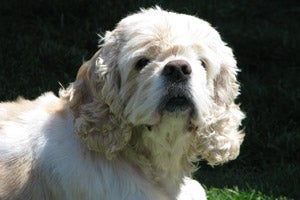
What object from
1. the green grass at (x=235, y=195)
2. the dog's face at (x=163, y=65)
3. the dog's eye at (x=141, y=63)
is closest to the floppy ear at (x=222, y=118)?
the dog's face at (x=163, y=65)

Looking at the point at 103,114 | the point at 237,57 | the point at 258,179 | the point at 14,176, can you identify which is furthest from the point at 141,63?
the point at 237,57

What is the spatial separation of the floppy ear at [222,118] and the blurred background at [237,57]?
1.43m

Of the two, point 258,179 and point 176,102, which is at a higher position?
point 176,102

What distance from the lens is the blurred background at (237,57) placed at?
7.66m

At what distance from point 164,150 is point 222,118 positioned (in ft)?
1.36

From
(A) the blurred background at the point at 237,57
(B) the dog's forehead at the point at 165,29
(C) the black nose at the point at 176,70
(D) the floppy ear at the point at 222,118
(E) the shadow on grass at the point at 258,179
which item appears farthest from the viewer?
(A) the blurred background at the point at 237,57

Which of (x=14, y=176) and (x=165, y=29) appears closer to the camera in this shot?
(x=165, y=29)

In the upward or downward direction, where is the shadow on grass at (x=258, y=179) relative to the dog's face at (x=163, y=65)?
downward

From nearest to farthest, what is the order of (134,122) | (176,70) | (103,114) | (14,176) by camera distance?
(176,70)
(134,122)
(103,114)
(14,176)

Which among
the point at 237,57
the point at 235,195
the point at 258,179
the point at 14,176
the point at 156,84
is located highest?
the point at 156,84

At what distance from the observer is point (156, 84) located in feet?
15.3

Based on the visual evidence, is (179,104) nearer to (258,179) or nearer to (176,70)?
(176,70)

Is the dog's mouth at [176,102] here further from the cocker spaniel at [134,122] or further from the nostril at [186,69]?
the nostril at [186,69]

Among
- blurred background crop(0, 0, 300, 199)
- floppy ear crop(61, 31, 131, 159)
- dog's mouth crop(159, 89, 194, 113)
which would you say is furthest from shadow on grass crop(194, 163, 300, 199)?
dog's mouth crop(159, 89, 194, 113)
